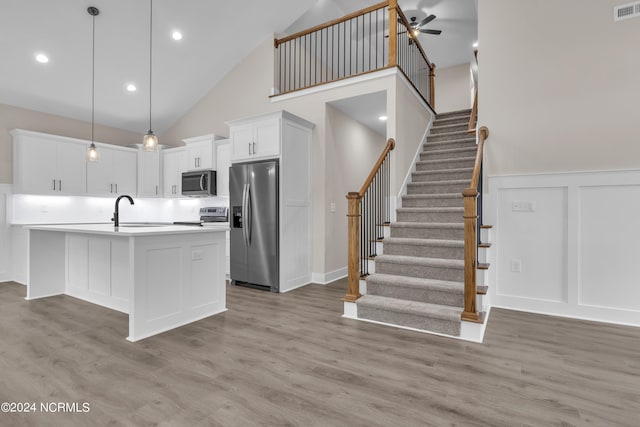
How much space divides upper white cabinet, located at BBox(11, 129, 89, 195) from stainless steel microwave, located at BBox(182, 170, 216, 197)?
1799 mm

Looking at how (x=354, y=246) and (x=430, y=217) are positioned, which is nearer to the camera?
(x=354, y=246)

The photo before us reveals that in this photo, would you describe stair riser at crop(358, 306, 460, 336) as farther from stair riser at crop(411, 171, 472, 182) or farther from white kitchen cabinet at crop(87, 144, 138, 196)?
white kitchen cabinet at crop(87, 144, 138, 196)

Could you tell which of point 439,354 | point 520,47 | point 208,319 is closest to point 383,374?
point 439,354

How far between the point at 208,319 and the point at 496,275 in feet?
10.9

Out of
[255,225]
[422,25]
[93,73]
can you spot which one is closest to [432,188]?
[255,225]

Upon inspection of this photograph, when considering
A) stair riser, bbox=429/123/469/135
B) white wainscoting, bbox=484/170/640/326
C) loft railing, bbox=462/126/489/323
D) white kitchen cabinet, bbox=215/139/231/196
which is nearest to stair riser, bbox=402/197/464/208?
white wainscoting, bbox=484/170/640/326

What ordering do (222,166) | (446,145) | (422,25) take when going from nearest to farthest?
(446,145)
(222,166)
(422,25)

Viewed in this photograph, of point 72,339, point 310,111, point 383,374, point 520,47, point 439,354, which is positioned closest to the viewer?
point 383,374

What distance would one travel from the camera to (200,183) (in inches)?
230

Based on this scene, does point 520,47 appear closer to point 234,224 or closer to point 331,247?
point 331,247

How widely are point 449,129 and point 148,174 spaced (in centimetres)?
608

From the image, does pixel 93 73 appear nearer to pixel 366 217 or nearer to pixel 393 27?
pixel 393 27

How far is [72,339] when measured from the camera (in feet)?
9.42

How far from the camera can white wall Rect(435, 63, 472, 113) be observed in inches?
322
